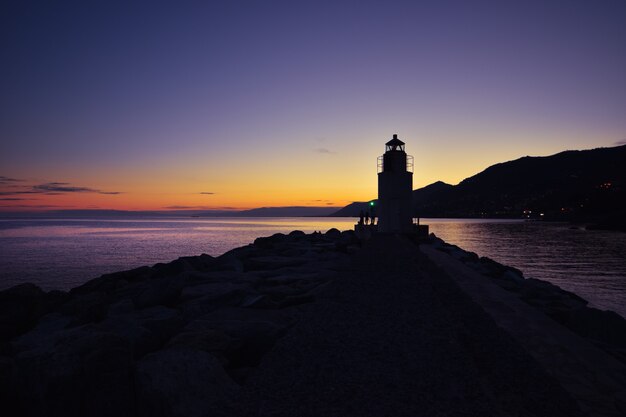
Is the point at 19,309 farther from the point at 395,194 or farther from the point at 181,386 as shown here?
the point at 395,194

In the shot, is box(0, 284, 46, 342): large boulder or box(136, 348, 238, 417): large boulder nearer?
box(136, 348, 238, 417): large boulder

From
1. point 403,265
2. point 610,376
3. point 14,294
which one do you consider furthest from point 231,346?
point 14,294

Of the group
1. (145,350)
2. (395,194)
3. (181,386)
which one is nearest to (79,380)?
(181,386)

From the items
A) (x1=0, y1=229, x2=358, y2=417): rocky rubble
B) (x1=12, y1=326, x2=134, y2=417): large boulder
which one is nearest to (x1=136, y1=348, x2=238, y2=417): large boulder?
(x1=0, y1=229, x2=358, y2=417): rocky rubble

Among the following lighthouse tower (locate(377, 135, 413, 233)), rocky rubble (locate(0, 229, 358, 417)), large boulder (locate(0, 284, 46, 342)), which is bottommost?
large boulder (locate(0, 284, 46, 342))

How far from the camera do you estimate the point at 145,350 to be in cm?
551

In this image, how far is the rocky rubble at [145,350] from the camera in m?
4.00

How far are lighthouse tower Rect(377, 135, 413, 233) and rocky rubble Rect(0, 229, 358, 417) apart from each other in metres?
15.3

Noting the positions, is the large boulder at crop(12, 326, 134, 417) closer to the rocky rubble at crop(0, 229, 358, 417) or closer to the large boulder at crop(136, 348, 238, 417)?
the rocky rubble at crop(0, 229, 358, 417)

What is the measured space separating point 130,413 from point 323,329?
2.58m

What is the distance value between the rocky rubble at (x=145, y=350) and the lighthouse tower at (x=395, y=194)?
50.1ft

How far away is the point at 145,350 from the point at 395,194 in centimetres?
1982

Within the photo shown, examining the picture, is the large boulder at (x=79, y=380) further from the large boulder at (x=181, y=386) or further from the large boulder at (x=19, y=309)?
the large boulder at (x=19, y=309)

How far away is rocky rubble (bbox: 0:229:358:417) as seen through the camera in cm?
400
